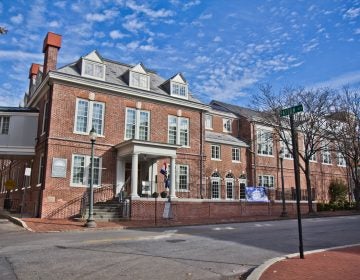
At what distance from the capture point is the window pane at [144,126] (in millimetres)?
26656

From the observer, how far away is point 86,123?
80.1 ft

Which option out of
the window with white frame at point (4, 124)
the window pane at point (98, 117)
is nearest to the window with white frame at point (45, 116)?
the window with white frame at point (4, 124)

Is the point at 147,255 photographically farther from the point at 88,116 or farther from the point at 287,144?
the point at 287,144

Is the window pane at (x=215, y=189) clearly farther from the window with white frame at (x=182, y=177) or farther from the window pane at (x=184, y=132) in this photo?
the window pane at (x=184, y=132)

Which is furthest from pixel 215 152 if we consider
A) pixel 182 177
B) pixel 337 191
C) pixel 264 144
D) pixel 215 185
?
pixel 337 191

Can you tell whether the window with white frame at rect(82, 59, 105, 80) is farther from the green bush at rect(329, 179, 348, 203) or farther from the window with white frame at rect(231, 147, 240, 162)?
the green bush at rect(329, 179, 348, 203)

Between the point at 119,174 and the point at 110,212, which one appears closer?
the point at 110,212

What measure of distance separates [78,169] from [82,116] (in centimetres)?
369

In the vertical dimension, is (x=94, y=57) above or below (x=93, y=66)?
above

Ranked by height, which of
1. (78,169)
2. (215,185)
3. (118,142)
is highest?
(118,142)

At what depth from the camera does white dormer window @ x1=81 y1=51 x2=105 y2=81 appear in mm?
24953

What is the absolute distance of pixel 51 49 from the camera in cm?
2603

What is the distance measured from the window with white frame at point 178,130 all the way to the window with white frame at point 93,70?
6.38 metres

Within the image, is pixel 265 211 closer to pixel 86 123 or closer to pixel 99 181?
pixel 99 181
